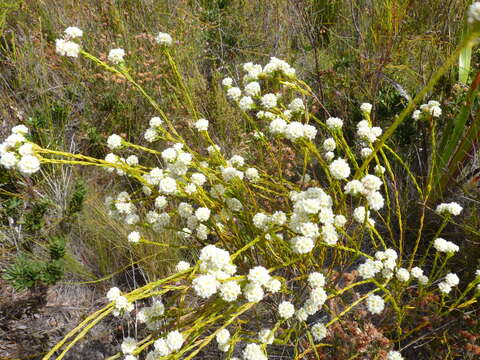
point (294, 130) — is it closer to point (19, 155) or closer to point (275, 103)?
point (275, 103)

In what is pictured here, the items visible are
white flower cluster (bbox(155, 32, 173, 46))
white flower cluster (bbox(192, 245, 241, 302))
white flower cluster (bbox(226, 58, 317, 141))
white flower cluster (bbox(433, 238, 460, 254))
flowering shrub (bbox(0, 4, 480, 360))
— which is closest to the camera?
white flower cluster (bbox(192, 245, 241, 302))

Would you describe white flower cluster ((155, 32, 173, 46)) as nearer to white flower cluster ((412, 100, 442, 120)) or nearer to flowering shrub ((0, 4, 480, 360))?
flowering shrub ((0, 4, 480, 360))

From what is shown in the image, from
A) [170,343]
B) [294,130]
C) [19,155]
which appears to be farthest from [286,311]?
[19,155]

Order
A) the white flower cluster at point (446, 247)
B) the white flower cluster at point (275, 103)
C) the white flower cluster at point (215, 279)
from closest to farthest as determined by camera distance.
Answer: the white flower cluster at point (215, 279) < the white flower cluster at point (275, 103) < the white flower cluster at point (446, 247)

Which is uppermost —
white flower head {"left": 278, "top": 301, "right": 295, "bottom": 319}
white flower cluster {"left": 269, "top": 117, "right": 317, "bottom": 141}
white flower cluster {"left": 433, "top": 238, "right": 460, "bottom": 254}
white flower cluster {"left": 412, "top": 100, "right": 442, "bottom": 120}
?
white flower cluster {"left": 269, "top": 117, "right": 317, "bottom": 141}

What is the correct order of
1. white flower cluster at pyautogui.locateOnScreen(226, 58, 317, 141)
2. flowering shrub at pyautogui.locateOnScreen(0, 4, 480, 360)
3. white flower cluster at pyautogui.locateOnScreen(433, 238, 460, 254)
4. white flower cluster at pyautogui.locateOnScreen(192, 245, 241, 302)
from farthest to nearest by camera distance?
1. white flower cluster at pyautogui.locateOnScreen(433, 238, 460, 254)
2. white flower cluster at pyautogui.locateOnScreen(226, 58, 317, 141)
3. flowering shrub at pyautogui.locateOnScreen(0, 4, 480, 360)
4. white flower cluster at pyautogui.locateOnScreen(192, 245, 241, 302)

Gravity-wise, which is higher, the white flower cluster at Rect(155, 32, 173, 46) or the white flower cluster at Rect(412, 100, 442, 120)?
the white flower cluster at Rect(155, 32, 173, 46)

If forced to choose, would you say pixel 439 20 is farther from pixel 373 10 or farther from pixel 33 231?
pixel 33 231

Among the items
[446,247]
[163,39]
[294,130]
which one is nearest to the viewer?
[294,130]

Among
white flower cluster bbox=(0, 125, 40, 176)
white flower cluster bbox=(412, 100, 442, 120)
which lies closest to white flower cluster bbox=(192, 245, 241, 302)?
white flower cluster bbox=(0, 125, 40, 176)

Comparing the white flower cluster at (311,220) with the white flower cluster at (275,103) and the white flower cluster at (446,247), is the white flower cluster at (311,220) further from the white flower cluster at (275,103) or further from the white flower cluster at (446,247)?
the white flower cluster at (446,247)

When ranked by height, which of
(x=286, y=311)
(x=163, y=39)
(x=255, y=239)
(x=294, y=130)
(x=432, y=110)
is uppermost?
(x=163, y=39)

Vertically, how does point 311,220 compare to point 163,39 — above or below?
below

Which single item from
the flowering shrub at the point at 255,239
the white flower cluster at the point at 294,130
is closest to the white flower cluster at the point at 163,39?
the flowering shrub at the point at 255,239
